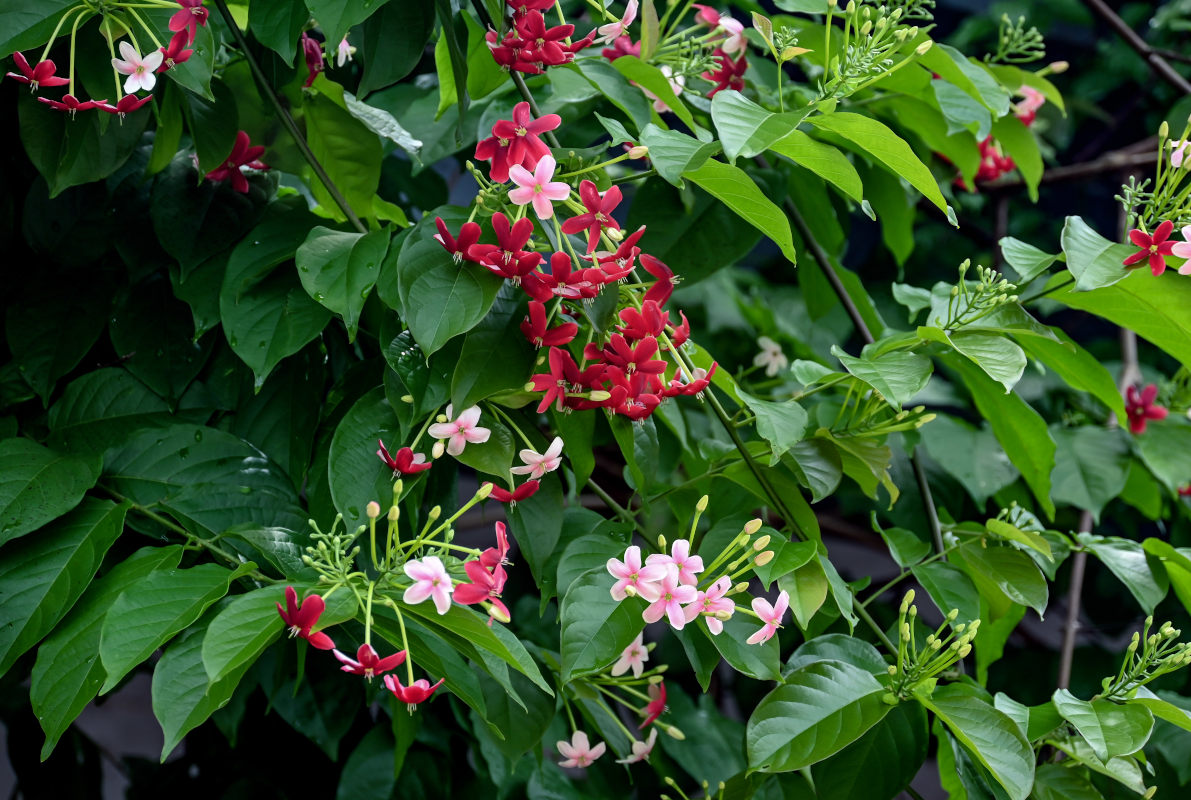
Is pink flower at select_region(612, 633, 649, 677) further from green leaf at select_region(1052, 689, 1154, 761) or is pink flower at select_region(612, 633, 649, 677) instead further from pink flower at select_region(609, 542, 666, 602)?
green leaf at select_region(1052, 689, 1154, 761)

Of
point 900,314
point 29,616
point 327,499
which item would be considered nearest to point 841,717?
point 327,499

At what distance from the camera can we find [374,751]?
0.96m

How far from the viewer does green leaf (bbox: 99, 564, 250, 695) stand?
56cm

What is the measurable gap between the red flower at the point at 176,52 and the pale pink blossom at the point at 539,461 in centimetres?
33

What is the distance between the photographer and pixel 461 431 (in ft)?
2.14

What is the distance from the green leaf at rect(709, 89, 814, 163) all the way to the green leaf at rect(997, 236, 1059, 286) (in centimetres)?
24

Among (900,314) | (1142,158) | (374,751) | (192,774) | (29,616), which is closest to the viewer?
(29,616)

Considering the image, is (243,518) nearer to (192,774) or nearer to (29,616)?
(29,616)

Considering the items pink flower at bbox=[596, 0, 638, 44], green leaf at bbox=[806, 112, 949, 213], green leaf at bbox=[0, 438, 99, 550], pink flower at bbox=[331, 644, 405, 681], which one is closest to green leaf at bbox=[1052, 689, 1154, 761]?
green leaf at bbox=[806, 112, 949, 213]

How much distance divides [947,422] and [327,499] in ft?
2.64

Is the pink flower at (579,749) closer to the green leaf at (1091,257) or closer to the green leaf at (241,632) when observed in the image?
the green leaf at (241,632)

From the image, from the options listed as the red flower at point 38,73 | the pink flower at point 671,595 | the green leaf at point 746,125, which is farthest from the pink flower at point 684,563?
the red flower at point 38,73

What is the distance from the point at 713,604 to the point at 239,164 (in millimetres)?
495

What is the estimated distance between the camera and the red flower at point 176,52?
63 cm
